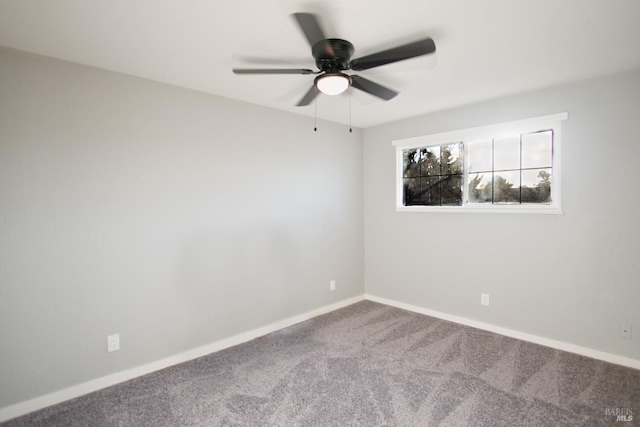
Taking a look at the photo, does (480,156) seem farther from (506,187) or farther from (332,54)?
(332,54)

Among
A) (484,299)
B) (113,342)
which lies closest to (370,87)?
(484,299)

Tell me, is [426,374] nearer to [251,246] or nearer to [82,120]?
[251,246]

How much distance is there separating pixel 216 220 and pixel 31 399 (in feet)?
5.63

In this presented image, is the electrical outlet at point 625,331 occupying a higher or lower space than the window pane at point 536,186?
lower

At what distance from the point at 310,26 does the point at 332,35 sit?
446 millimetres

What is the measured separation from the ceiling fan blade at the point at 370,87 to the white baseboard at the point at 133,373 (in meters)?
2.48

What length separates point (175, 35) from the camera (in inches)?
75.3

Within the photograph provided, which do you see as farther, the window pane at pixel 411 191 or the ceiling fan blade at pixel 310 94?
the window pane at pixel 411 191

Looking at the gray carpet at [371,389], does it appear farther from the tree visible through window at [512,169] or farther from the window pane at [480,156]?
the window pane at [480,156]

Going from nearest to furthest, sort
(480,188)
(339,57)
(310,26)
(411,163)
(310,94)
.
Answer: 1. (310,26)
2. (339,57)
3. (310,94)
4. (480,188)
5. (411,163)

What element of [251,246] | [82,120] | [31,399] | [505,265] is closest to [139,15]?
[82,120]

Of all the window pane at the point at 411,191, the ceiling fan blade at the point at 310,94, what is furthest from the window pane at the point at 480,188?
the ceiling fan blade at the point at 310,94

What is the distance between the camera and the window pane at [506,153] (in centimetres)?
318

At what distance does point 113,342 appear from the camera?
2430mm
